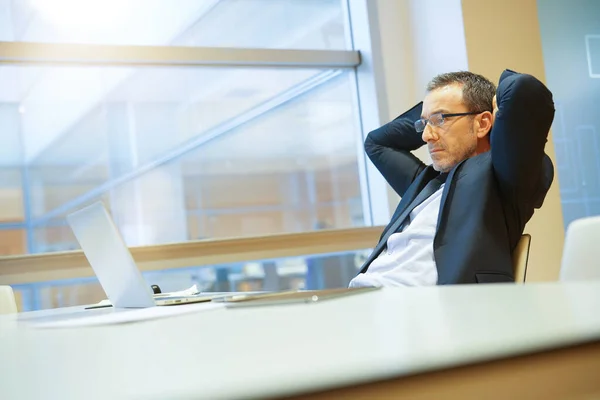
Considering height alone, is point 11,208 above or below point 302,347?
above

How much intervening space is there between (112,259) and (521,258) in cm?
113

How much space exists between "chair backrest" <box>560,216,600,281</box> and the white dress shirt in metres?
0.41

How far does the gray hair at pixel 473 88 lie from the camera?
2.47 m

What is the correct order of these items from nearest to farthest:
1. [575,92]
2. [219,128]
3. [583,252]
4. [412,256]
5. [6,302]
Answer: [583,252], [412,256], [6,302], [219,128], [575,92]

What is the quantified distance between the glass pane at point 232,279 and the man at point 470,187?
200cm

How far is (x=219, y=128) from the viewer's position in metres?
4.52

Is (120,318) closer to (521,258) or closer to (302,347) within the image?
(302,347)

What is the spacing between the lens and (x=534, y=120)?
2016 mm

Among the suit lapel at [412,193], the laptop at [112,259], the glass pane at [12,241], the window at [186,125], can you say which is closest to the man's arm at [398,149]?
the suit lapel at [412,193]

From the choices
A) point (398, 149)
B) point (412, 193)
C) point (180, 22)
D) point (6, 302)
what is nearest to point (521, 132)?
point (412, 193)

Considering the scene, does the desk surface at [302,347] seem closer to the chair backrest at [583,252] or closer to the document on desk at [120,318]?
the document on desk at [120,318]

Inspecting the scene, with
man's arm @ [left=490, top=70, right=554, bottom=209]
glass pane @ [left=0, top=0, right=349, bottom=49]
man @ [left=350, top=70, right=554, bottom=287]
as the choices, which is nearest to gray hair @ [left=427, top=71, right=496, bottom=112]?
man @ [left=350, top=70, right=554, bottom=287]

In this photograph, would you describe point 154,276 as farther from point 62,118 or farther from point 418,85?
point 418,85

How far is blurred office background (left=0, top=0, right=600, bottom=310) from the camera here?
4094 mm
